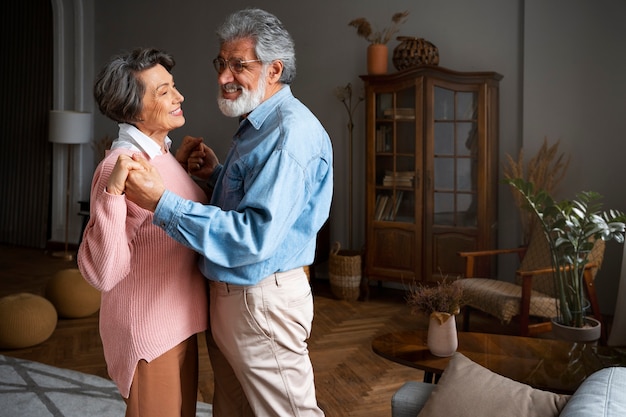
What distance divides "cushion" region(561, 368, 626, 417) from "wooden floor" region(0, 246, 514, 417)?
2028 mm

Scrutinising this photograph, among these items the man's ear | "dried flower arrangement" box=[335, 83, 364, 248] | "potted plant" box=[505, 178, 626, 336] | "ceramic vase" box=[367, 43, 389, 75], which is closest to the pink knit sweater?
the man's ear

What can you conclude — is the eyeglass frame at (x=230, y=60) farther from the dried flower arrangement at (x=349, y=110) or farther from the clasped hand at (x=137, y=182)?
the dried flower arrangement at (x=349, y=110)

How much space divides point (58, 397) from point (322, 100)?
3.99 meters

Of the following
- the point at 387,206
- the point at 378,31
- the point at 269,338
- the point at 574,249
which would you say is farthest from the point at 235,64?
the point at 378,31

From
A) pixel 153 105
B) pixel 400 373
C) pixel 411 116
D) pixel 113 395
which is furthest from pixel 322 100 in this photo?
pixel 153 105

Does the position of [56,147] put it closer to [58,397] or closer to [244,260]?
[58,397]

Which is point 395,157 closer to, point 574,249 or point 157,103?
point 574,249

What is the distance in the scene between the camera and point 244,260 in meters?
1.99

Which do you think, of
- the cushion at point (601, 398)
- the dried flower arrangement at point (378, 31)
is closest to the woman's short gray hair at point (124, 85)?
the cushion at point (601, 398)

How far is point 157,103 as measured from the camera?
7.14 feet

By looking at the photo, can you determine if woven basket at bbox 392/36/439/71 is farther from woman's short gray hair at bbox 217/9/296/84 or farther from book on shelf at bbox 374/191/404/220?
woman's short gray hair at bbox 217/9/296/84

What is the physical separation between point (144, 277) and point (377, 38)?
4.81 meters

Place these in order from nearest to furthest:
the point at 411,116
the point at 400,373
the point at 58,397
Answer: the point at 58,397, the point at 400,373, the point at 411,116

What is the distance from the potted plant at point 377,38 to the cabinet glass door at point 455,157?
2.10 ft
